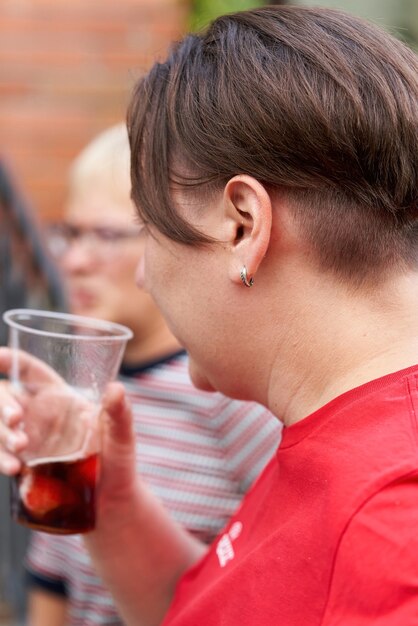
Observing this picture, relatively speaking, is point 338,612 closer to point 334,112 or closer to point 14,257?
point 334,112

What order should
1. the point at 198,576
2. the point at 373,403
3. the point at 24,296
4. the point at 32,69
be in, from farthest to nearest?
the point at 32,69 < the point at 24,296 < the point at 198,576 < the point at 373,403

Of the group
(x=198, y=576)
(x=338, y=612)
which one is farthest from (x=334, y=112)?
(x=198, y=576)

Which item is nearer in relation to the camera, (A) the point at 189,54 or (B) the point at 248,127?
(B) the point at 248,127

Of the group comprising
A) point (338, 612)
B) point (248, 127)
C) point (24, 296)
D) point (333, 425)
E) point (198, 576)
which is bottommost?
point (24, 296)

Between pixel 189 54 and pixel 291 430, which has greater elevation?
pixel 189 54

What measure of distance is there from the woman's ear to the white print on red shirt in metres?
0.43

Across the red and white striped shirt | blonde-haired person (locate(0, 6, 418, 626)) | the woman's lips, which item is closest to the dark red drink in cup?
blonde-haired person (locate(0, 6, 418, 626))

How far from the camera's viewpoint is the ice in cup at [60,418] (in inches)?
64.7

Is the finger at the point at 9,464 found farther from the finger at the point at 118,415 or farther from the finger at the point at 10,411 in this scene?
the finger at the point at 118,415

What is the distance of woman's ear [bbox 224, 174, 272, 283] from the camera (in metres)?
1.20

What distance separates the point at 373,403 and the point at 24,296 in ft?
11.0

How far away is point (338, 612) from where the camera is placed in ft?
3.32

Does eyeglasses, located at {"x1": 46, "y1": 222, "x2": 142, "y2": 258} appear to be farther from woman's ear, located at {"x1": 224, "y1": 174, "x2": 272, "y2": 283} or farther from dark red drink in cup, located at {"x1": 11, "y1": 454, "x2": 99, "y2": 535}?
woman's ear, located at {"x1": 224, "y1": 174, "x2": 272, "y2": 283}

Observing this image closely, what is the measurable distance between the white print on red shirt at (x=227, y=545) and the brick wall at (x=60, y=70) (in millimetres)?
4630
